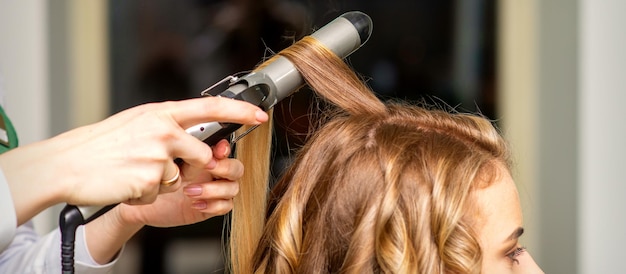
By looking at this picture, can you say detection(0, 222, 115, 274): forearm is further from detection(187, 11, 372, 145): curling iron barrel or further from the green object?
detection(187, 11, 372, 145): curling iron barrel

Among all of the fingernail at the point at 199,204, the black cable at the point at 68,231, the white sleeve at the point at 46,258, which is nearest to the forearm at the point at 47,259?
the white sleeve at the point at 46,258

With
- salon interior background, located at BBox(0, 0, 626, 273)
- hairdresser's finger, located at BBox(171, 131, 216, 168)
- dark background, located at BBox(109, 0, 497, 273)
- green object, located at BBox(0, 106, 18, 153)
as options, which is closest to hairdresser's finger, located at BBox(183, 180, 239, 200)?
hairdresser's finger, located at BBox(171, 131, 216, 168)

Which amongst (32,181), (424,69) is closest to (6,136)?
(32,181)

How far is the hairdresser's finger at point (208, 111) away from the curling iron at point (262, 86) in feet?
0.05

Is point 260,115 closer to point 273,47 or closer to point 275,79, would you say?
point 275,79

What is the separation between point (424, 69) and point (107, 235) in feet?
5.10

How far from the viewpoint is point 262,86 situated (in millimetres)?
847

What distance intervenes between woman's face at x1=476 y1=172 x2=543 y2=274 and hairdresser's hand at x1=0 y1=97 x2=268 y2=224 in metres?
0.39

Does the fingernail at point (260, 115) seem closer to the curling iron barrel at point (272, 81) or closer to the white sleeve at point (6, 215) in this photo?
the curling iron barrel at point (272, 81)

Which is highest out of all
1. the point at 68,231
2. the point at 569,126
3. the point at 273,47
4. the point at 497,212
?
the point at 68,231

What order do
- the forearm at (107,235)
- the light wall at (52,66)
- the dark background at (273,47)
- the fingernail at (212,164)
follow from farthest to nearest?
the dark background at (273,47) → the light wall at (52,66) → the forearm at (107,235) → the fingernail at (212,164)

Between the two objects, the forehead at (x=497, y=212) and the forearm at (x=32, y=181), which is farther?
the forehead at (x=497, y=212)

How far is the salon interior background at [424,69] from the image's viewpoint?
193 centimetres
